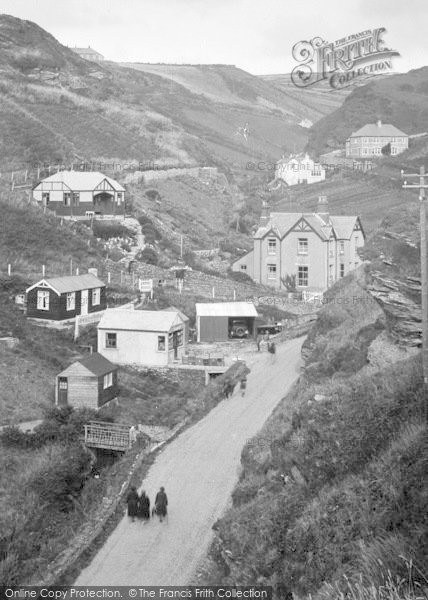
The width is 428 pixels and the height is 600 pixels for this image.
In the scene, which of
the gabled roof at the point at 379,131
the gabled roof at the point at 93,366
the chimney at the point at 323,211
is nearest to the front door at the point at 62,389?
the gabled roof at the point at 93,366

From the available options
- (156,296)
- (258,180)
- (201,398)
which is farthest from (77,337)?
(258,180)

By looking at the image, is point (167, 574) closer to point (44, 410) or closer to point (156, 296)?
point (44, 410)

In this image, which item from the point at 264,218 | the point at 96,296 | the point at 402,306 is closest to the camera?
the point at 402,306

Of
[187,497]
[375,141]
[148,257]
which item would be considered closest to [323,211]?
[148,257]

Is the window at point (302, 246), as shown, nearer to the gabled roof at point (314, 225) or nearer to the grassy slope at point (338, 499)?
the gabled roof at point (314, 225)

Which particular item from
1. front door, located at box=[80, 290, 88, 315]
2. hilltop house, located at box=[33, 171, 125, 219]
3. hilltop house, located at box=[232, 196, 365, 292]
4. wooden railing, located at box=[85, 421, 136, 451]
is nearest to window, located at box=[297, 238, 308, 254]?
hilltop house, located at box=[232, 196, 365, 292]

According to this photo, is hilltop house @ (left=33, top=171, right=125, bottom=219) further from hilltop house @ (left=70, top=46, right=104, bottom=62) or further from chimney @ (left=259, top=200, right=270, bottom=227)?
hilltop house @ (left=70, top=46, right=104, bottom=62)

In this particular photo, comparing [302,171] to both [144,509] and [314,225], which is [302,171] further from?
[144,509]
